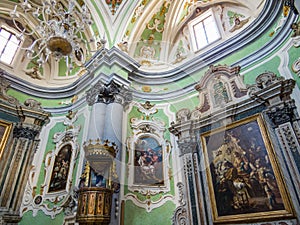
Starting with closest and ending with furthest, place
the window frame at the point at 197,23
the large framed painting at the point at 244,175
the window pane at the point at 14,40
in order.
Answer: the large framed painting at the point at 244,175, the window frame at the point at 197,23, the window pane at the point at 14,40

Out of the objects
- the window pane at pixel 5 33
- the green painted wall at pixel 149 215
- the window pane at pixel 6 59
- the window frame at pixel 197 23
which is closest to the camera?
the green painted wall at pixel 149 215

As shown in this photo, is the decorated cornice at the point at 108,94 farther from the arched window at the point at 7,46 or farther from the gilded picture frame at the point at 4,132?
the arched window at the point at 7,46

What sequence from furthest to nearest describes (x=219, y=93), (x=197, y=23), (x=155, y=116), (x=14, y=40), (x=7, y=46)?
(x=14, y=40) → (x=197, y=23) → (x=7, y=46) → (x=155, y=116) → (x=219, y=93)

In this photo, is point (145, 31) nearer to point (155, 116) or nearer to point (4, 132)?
point (155, 116)

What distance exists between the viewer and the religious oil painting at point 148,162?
5846 mm

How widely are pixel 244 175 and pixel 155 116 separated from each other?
3226 millimetres

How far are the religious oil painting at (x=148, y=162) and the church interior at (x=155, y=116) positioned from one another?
29 mm

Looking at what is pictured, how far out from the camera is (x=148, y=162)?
6121 mm

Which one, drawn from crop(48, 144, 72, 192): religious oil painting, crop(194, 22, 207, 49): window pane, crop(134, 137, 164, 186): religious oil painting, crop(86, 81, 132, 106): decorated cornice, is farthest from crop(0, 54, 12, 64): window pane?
crop(194, 22, 207, 49): window pane

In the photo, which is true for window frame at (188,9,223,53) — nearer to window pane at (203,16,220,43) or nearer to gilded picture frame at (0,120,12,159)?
window pane at (203,16,220,43)

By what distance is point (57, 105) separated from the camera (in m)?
8.13

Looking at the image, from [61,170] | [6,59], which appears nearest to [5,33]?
[6,59]

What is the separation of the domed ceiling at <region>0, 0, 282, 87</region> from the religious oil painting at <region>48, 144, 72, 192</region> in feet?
9.92

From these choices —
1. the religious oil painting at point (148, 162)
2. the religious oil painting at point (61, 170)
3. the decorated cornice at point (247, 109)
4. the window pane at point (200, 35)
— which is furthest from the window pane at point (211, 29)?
the religious oil painting at point (61, 170)
